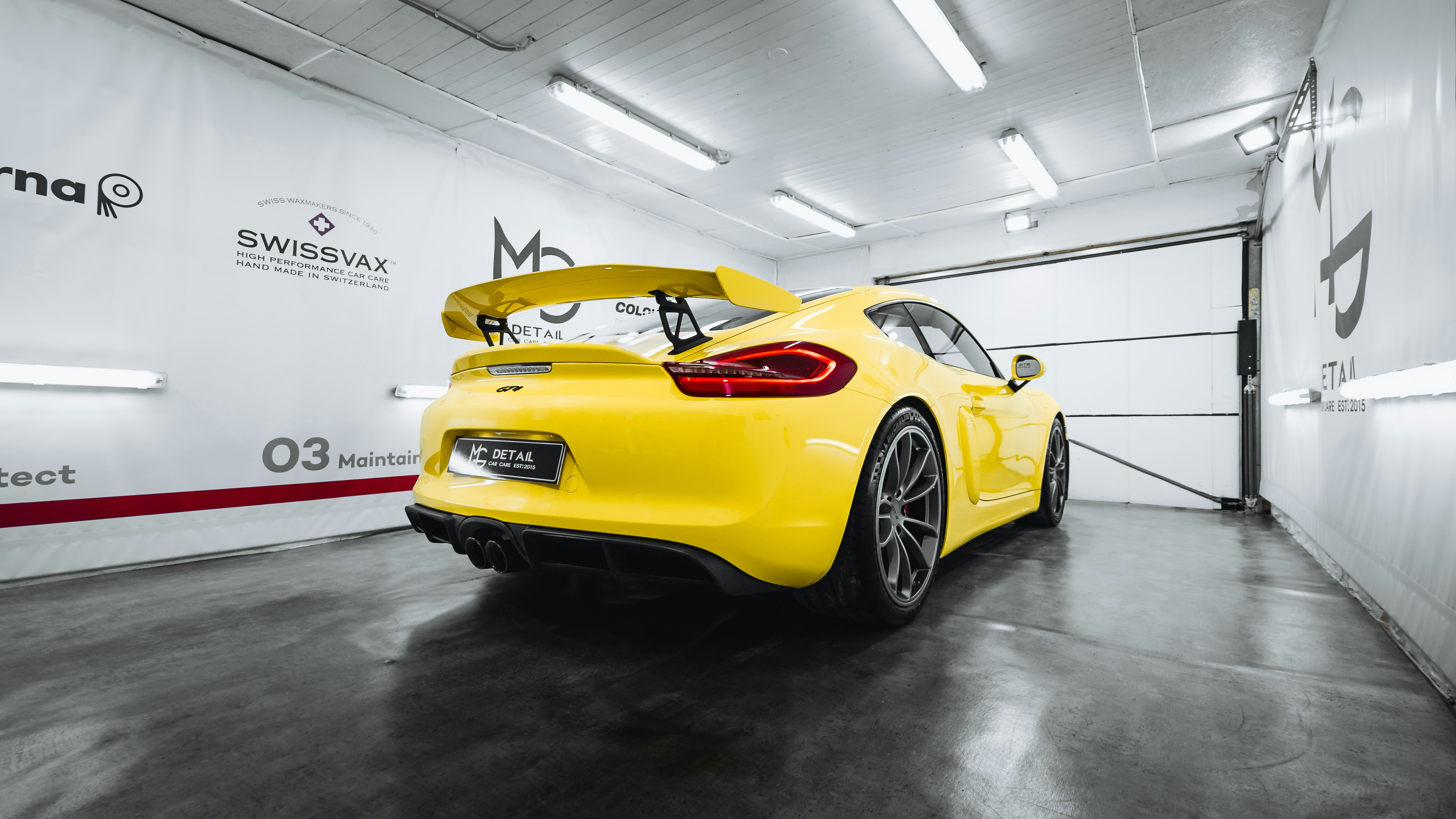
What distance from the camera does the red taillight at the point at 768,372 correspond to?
166cm

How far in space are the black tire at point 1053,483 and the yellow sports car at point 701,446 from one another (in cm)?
220

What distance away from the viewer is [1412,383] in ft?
5.94

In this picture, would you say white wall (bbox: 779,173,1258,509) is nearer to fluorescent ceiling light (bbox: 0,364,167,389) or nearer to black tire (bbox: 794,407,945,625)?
black tire (bbox: 794,407,945,625)

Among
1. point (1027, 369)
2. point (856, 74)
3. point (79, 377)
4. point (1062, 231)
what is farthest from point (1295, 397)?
point (79, 377)

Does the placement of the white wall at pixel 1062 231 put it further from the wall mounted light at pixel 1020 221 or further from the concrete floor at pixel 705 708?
the concrete floor at pixel 705 708

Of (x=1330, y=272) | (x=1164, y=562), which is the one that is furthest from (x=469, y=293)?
(x=1330, y=272)

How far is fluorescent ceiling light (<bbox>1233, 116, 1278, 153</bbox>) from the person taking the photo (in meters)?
5.21

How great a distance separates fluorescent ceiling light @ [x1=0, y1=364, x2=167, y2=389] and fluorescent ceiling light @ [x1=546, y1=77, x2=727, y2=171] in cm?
318

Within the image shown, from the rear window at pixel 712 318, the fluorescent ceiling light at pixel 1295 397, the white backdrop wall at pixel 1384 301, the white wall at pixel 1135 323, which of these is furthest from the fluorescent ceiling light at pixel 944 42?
the white wall at pixel 1135 323

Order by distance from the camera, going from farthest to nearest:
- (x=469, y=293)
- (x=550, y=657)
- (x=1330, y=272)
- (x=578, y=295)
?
(x=1330, y=272) < (x=469, y=293) < (x=578, y=295) < (x=550, y=657)

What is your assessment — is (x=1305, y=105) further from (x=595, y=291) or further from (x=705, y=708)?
(x=705, y=708)

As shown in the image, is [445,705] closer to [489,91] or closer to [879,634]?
[879,634]

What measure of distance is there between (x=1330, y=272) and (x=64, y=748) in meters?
5.29

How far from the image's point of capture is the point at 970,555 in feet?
11.2
